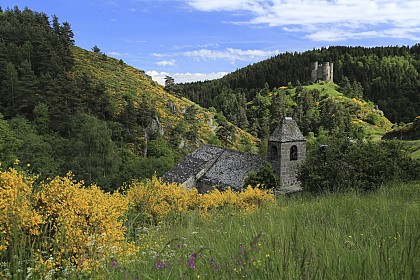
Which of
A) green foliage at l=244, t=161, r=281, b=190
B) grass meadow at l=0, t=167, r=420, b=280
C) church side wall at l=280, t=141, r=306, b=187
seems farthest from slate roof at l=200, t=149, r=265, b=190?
grass meadow at l=0, t=167, r=420, b=280

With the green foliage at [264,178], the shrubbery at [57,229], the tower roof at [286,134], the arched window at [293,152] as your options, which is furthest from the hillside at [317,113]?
the shrubbery at [57,229]

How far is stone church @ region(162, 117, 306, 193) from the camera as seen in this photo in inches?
1182

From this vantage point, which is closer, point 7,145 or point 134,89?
point 7,145

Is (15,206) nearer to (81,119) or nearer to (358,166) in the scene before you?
(358,166)

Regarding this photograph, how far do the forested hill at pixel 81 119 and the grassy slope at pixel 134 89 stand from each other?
0.36 m

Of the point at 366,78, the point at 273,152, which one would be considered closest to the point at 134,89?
the point at 273,152

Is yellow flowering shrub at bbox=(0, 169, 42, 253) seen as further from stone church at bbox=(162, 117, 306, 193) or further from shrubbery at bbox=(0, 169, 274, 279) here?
stone church at bbox=(162, 117, 306, 193)

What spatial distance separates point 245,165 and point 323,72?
150130mm

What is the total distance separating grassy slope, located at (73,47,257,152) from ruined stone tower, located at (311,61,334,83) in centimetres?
9275

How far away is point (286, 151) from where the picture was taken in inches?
1195

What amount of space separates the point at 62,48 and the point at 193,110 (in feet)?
114

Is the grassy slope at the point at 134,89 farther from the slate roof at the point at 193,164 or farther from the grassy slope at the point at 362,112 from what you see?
the grassy slope at the point at 362,112

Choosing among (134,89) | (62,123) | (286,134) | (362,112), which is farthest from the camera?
(362,112)

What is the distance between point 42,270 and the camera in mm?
2787
